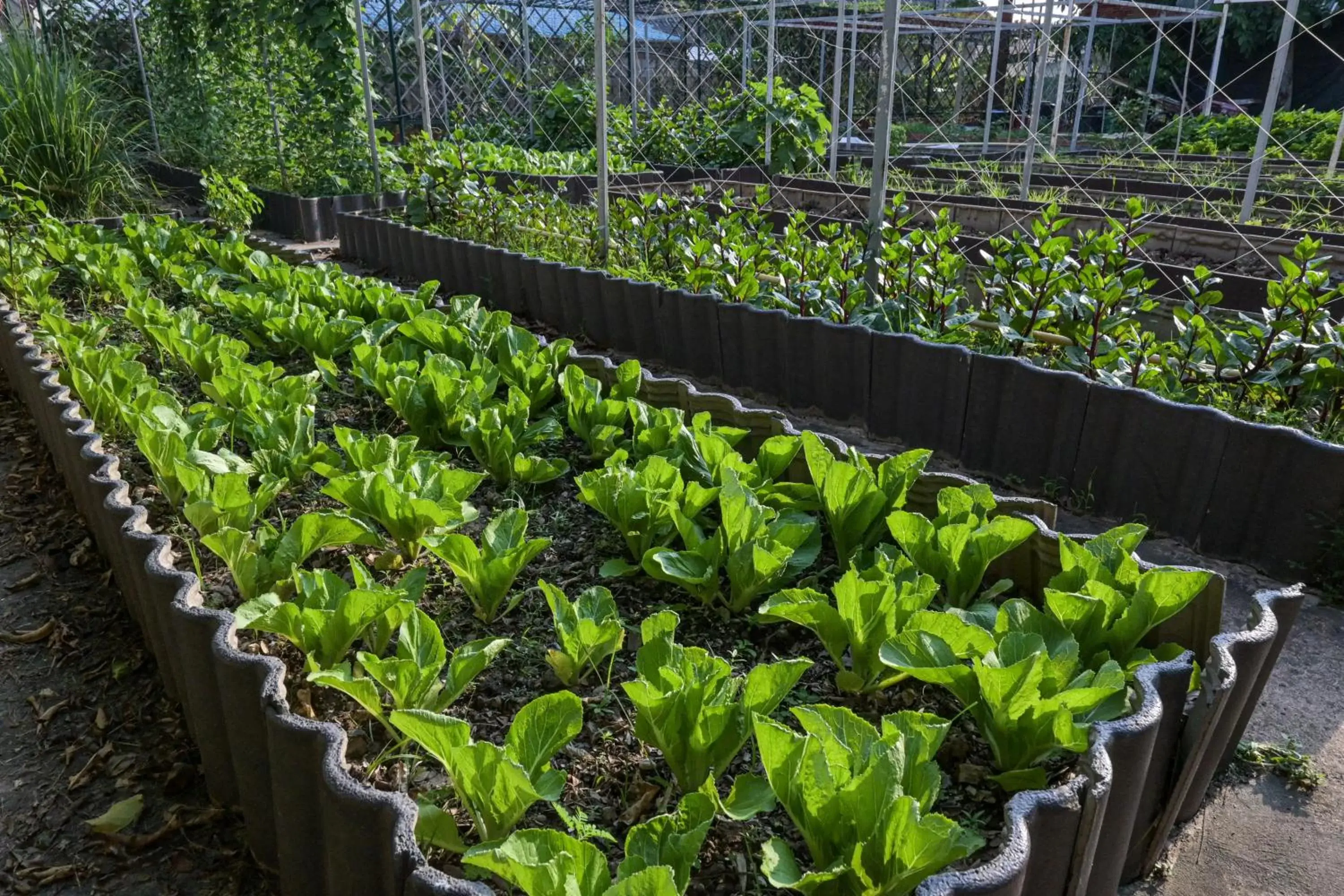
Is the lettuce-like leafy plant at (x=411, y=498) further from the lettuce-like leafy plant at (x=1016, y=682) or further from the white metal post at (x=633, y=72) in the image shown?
the white metal post at (x=633, y=72)

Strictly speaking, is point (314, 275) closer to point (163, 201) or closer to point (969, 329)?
point (969, 329)

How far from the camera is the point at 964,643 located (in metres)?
1.51

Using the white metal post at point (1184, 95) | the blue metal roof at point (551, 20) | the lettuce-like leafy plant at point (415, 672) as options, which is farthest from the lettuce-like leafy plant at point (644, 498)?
the blue metal roof at point (551, 20)

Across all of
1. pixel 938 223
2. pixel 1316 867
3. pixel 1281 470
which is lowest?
pixel 1316 867

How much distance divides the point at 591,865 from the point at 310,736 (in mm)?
481

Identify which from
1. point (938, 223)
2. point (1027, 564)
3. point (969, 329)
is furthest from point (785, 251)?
point (1027, 564)

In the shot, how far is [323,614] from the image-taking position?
1606mm

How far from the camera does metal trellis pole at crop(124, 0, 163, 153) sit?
28.8ft

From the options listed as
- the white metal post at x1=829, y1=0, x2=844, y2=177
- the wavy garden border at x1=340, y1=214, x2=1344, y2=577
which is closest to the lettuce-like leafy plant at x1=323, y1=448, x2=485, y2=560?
the wavy garden border at x1=340, y1=214, x2=1344, y2=577

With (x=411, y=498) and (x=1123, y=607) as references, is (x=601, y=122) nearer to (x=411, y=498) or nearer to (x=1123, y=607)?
(x=411, y=498)

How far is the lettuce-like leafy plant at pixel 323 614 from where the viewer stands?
1.60 meters

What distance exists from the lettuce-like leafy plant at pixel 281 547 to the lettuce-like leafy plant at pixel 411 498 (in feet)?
0.27

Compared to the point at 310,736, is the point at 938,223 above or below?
above

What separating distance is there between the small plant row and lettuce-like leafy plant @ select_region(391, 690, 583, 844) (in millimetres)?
2197
